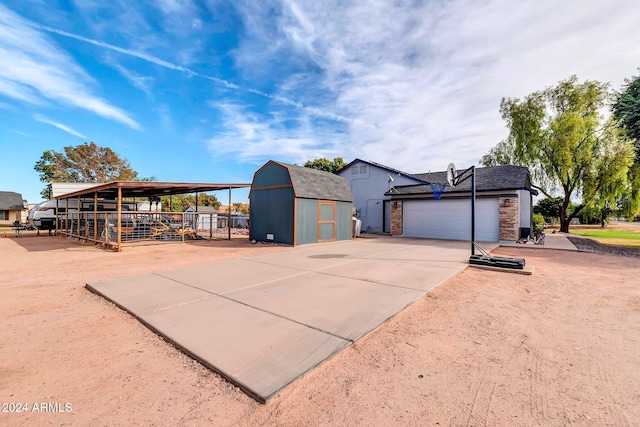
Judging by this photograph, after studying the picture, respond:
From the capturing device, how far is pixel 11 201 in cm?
3488

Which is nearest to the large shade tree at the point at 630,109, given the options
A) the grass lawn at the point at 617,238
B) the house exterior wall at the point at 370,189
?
the grass lawn at the point at 617,238

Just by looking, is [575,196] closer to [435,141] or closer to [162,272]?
[435,141]

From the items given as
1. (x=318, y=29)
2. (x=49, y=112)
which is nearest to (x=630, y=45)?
(x=318, y=29)

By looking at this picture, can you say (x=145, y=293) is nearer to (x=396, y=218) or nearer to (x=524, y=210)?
(x=396, y=218)

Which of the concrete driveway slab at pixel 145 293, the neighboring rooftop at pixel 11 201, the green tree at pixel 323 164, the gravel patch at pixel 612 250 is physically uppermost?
the green tree at pixel 323 164

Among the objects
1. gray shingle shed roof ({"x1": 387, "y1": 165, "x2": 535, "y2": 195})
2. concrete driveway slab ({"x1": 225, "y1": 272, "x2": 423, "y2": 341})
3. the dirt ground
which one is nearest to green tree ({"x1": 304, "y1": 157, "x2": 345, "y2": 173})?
gray shingle shed roof ({"x1": 387, "y1": 165, "x2": 535, "y2": 195})

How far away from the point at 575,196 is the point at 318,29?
22400mm

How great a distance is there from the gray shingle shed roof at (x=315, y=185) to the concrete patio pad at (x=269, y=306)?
17.7 ft

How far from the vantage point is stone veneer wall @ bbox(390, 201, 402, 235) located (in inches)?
653

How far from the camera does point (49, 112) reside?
762 inches

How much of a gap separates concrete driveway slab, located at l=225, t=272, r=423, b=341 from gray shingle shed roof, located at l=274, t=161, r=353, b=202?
22.9 ft

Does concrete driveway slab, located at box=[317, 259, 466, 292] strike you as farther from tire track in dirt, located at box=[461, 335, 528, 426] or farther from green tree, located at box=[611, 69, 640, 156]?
green tree, located at box=[611, 69, 640, 156]

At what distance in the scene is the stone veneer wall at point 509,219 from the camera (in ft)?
42.6

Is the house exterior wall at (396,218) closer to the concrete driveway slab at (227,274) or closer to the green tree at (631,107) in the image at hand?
the green tree at (631,107)
